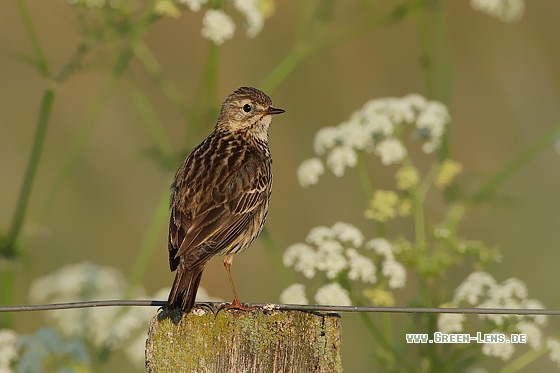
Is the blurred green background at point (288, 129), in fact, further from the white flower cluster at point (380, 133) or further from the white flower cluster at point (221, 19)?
the white flower cluster at point (380, 133)

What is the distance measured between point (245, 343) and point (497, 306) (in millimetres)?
3354

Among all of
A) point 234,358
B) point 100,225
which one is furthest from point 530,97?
point 234,358

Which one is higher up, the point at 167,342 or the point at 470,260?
the point at 470,260

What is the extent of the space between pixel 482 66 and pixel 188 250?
9781mm

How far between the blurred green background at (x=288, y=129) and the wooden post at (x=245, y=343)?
20.4 ft

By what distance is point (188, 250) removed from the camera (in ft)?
21.1

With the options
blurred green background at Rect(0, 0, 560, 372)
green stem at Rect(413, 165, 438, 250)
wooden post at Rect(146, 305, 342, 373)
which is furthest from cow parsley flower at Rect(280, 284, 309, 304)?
blurred green background at Rect(0, 0, 560, 372)

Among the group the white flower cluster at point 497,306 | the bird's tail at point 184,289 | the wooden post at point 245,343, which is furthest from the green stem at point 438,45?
the wooden post at point 245,343

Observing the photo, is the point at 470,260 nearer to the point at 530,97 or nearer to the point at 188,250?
the point at 530,97

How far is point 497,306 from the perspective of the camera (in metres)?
7.92

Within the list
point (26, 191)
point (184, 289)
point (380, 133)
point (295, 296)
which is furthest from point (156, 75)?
point (184, 289)

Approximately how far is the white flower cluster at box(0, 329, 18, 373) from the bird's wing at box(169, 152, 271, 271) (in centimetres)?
198

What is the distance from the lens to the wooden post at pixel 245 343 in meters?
5.01

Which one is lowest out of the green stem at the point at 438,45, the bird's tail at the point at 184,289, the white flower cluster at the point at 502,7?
the bird's tail at the point at 184,289
